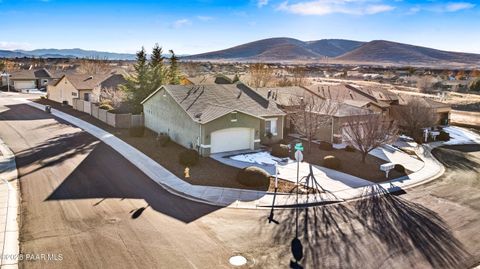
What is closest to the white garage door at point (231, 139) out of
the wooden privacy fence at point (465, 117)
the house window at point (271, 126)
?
the house window at point (271, 126)

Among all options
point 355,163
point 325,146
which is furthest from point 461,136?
point 355,163

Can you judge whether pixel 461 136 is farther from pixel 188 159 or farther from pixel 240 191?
pixel 188 159

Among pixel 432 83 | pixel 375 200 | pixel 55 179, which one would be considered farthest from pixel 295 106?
pixel 432 83

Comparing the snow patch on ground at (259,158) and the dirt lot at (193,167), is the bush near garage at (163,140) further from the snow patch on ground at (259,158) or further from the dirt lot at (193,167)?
the snow patch on ground at (259,158)

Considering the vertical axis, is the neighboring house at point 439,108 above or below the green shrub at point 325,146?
above

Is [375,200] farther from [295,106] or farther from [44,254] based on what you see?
[295,106]
